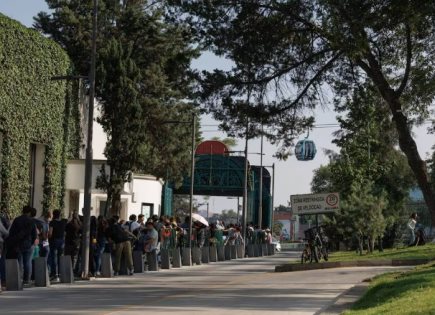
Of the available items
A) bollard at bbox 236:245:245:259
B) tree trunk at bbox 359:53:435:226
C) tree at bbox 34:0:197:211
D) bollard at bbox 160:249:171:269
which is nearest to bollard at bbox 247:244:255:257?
bollard at bbox 236:245:245:259

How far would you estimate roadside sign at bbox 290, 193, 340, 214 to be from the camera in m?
35.9

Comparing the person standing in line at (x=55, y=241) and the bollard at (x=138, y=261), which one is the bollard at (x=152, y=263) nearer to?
the bollard at (x=138, y=261)

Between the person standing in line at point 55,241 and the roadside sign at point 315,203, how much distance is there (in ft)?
46.3

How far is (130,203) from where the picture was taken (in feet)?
159

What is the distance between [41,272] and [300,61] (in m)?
9.58

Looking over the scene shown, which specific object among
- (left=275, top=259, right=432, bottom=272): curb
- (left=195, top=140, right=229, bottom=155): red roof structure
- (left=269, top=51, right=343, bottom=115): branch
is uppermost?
(left=195, top=140, right=229, bottom=155): red roof structure

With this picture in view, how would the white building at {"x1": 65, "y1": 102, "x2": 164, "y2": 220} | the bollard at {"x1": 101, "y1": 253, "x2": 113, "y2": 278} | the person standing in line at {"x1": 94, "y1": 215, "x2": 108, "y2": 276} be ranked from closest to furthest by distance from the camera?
the bollard at {"x1": 101, "y1": 253, "x2": 113, "y2": 278}, the person standing in line at {"x1": 94, "y1": 215, "x2": 108, "y2": 276}, the white building at {"x1": 65, "y1": 102, "x2": 164, "y2": 220}

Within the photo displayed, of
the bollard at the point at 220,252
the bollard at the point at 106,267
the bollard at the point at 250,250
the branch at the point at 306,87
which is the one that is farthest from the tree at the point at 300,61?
the bollard at the point at 250,250

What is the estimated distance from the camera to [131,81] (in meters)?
40.3

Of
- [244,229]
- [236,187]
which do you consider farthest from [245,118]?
[236,187]

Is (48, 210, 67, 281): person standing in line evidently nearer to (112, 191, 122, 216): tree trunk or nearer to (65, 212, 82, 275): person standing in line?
(65, 212, 82, 275): person standing in line

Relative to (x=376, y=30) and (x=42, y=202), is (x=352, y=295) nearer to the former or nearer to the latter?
(x=376, y=30)

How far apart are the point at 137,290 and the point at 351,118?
993cm

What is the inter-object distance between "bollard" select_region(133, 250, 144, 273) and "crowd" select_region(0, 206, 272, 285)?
1.40 ft
